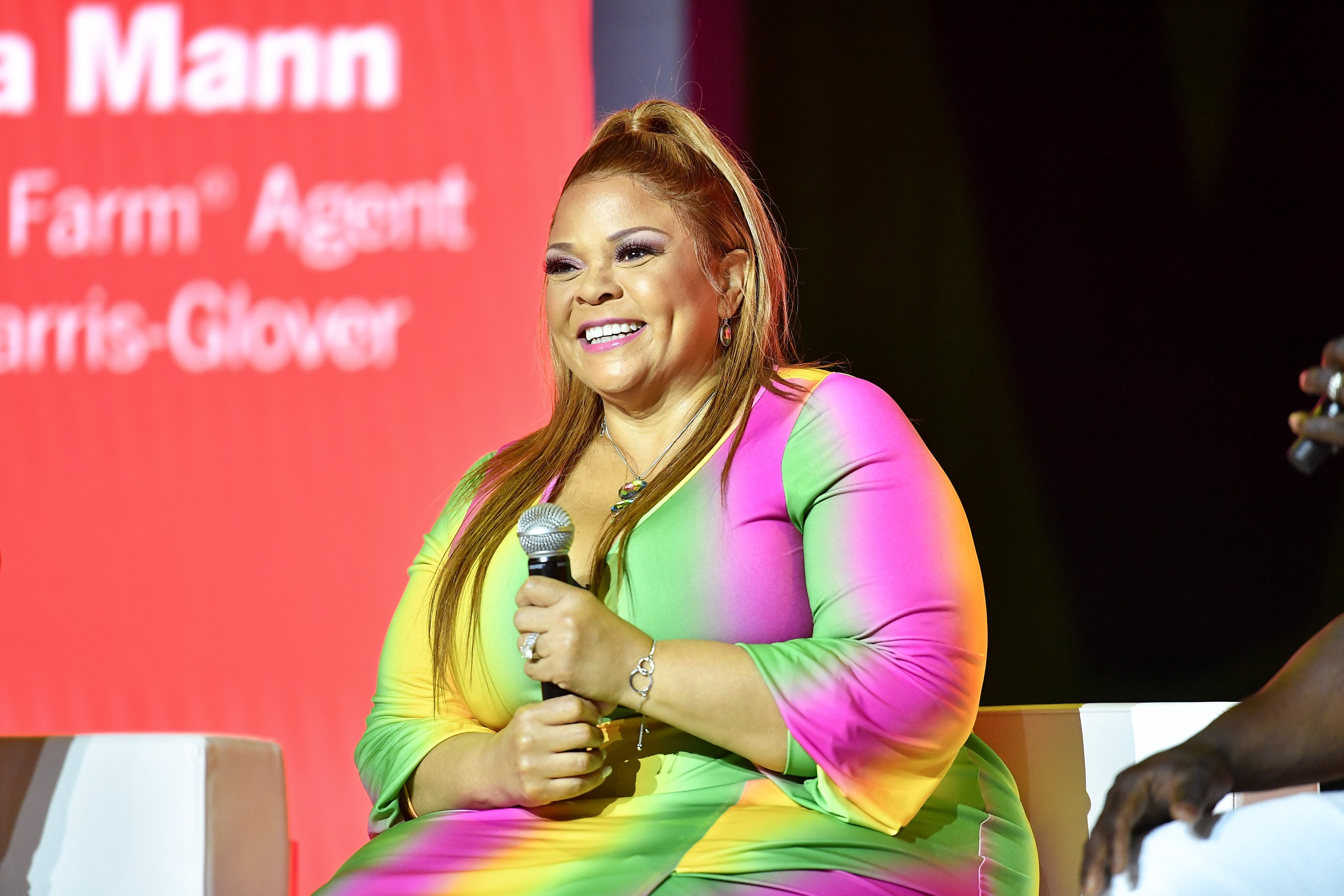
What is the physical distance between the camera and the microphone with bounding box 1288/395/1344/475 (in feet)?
3.18

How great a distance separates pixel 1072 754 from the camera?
1.84 metres

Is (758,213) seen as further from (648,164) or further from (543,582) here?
(543,582)

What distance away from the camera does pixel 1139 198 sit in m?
2.87

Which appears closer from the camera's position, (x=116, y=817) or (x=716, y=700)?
(x=716, y=700)

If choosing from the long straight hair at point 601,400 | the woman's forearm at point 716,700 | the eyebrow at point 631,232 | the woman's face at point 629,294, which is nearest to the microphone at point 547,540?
the woman's forearm at point 716,700

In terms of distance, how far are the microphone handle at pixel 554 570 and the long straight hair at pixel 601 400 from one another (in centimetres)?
22

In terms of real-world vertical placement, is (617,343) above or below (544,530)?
above

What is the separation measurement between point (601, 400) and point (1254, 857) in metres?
1.17

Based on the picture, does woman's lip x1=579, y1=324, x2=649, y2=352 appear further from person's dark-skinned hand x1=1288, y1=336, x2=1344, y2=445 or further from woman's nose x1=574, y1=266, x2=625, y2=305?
person's dark-skinned hand x1=1288, y1=336, x2=1344, y2=445

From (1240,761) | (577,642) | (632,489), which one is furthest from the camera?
(632,489)

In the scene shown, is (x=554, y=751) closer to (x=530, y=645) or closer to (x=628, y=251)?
(x=530, y=645)

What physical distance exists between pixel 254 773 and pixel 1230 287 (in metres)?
2.21

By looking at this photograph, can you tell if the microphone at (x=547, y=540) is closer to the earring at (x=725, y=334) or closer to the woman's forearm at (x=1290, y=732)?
the earring at (x=725, y=334)

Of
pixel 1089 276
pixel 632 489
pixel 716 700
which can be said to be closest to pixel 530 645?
A: pixel 716 700
